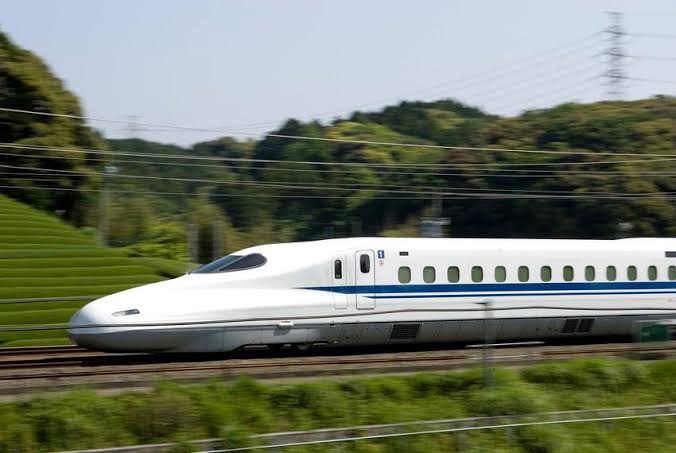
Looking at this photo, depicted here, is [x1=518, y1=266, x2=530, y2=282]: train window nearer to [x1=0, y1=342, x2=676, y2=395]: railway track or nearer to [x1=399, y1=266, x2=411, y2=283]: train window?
[x1=0, y1=342, x2=676, y2=395]: railway track

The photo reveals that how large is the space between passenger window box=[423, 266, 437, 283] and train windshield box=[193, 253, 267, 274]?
2964 millimetres

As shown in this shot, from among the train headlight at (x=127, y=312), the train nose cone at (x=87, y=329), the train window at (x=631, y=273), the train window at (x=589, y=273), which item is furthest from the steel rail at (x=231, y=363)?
the train window at (x=631, y=273)

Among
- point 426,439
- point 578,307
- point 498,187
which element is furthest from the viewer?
point 498,187

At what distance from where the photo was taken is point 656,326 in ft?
44.1

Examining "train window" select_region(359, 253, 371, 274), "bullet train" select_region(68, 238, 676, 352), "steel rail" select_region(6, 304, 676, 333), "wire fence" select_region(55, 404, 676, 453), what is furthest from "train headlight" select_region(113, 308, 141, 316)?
"wire fence" select_region(55, 404, 676, 453)

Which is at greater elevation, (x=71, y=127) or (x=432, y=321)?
(x=71, y=127)

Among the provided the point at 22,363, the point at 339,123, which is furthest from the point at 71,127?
the point at 339,123

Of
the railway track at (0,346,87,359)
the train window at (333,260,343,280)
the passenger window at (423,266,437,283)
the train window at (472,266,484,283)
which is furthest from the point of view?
the train window at (472,266,484,283)

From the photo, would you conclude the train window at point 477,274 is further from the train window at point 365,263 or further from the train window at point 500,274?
the train window at point 365,263

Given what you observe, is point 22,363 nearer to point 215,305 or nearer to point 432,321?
point 215,305

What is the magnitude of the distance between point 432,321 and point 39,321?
10.4 meters

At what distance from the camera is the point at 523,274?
56.5ft

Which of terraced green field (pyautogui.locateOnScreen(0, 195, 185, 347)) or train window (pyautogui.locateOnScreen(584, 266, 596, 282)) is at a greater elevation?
train window (pyautogui.locateOnScreen(584, 266, 596, 282))

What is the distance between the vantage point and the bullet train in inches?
548
